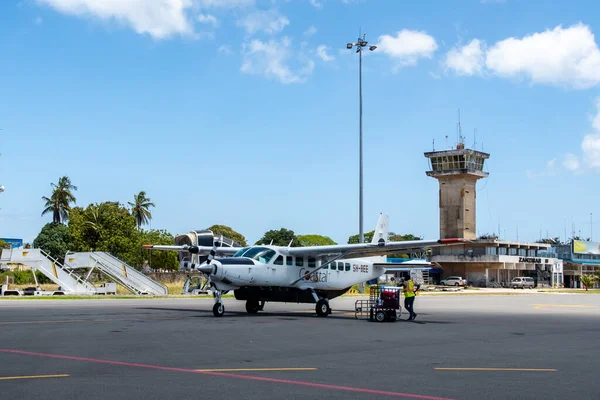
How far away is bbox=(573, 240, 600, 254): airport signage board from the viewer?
5123 inches

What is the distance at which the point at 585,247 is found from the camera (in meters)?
131

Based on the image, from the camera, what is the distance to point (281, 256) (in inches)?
1137

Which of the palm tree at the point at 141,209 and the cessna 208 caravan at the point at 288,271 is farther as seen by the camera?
the palm tree at the point at 141,209

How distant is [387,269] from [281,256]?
25.6 feet

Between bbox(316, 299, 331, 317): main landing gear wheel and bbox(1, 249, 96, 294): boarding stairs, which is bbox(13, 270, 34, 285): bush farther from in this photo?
bbox(316, 299, 331, 317): main landing gear wheel

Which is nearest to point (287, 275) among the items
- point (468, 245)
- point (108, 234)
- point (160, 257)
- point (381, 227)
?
point (381, 227)

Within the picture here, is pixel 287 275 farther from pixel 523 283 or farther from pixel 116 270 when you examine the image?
pixel 523 283

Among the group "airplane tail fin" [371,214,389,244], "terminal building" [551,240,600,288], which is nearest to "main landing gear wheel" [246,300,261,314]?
"airplane tail fin" [371,214,389,244]

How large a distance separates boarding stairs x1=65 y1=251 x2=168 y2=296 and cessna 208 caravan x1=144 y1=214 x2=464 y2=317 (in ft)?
61.9

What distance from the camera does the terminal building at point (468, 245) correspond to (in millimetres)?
111688

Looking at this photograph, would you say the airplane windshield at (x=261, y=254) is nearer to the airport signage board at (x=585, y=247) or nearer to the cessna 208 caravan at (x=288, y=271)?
the cessna 208 caravan at (x=288, y=271)

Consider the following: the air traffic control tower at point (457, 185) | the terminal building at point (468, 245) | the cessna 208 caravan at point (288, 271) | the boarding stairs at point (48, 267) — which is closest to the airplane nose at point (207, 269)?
the cessna 208 caravan at point (288, 271)

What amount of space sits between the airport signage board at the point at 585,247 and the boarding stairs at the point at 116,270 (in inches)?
4020

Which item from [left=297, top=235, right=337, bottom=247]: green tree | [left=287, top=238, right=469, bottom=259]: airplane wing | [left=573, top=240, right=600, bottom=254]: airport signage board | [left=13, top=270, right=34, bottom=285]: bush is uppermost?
[left=297, top=235, right=337, bottom=247]: green tree
